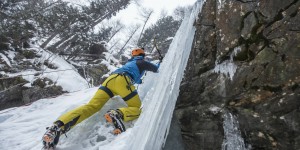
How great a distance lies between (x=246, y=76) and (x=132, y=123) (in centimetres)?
202

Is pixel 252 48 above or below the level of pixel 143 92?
above

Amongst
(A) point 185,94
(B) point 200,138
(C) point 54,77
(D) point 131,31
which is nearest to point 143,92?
(A) point 185,94

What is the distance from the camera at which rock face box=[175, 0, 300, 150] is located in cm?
287

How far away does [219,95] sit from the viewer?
3.46 meters

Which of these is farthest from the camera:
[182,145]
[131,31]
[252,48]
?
[131,31]

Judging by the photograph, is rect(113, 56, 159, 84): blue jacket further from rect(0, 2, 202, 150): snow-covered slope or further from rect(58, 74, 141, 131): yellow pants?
rect(0, 2, 202, 150): snow-covered slope

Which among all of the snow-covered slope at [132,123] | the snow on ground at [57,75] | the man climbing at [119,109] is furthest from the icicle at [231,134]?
the snow on ground at [57,75]

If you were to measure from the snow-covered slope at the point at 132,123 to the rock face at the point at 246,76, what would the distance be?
0.91ft

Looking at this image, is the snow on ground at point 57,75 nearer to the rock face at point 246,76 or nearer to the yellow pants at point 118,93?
the yellow pants at point 118,93

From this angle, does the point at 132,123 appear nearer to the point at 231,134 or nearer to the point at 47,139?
the point at 47,139

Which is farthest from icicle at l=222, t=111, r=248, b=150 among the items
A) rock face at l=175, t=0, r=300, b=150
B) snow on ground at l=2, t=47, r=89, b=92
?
snow on ground at l=2, t=47, r=89, b=92

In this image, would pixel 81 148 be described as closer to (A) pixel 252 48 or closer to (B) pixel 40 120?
(B) pixel 40 120

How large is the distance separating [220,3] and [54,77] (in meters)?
8.16

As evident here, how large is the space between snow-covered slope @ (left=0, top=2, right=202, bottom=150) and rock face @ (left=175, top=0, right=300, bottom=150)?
278 mm
